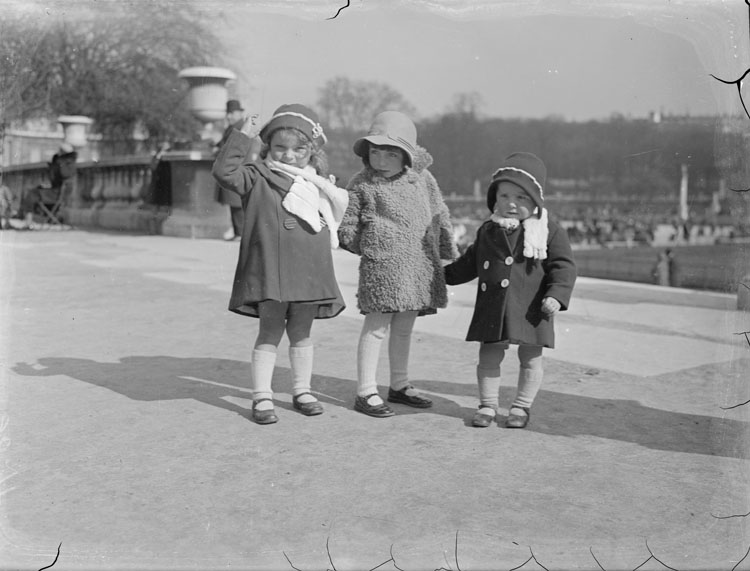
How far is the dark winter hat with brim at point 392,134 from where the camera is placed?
377cm

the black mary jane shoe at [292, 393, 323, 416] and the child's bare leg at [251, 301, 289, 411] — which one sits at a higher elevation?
the child's bare leg at [251, 301, 289, 411]

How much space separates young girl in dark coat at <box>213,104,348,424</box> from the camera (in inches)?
141

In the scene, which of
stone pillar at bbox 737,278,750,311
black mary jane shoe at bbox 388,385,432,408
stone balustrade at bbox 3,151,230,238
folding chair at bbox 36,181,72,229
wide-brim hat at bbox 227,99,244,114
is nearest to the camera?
stone pillar at bbox 737,278,750,311

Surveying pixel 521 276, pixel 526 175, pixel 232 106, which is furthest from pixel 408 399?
pixel 232 106

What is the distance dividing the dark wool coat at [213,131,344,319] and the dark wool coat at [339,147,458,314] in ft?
0.63

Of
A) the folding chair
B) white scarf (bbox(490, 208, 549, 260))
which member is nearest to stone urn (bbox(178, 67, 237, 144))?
the folding chair

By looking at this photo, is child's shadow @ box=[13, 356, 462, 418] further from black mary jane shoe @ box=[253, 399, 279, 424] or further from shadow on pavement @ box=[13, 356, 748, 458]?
black mary jane shoe @ box=[253, 399, 279, 424]

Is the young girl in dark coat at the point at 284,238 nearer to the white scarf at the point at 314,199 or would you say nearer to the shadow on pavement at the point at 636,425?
the white scarf at the point at 314,199

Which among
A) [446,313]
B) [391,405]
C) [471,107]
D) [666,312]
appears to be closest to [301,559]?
[391,405]

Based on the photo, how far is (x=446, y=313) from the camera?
6.38m

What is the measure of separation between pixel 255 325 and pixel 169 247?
529 cm

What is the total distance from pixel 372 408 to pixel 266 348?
1.77 ft

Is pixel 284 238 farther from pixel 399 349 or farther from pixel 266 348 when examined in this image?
pixel 399 349

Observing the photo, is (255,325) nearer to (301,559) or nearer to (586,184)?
(301,559)
